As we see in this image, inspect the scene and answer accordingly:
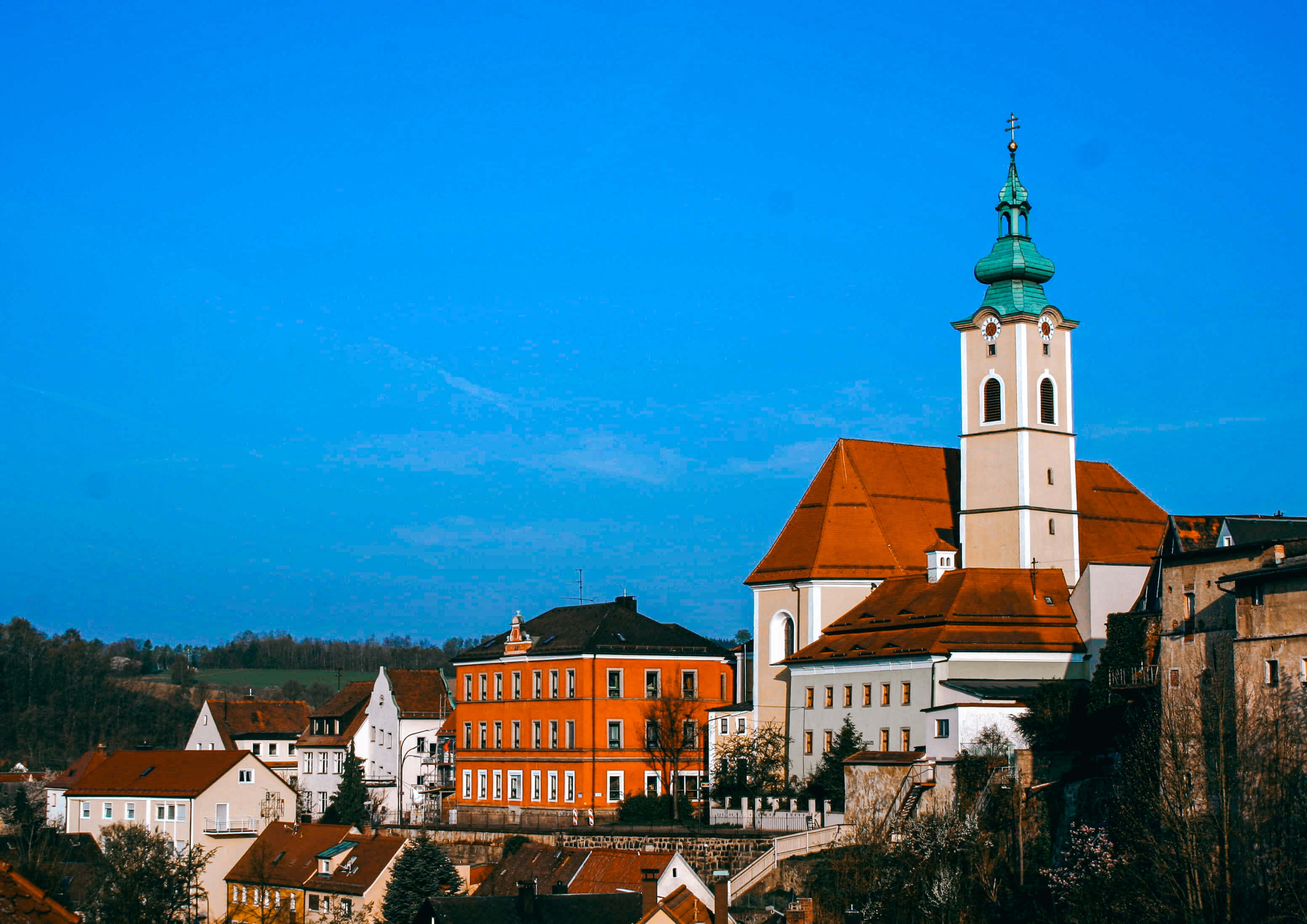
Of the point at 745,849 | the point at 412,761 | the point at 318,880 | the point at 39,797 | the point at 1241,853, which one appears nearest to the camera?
the point at 1241,853

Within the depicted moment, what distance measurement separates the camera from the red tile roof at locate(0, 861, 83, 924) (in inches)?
899

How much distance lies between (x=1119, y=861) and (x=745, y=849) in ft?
58.6

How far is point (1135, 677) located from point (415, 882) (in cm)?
2518

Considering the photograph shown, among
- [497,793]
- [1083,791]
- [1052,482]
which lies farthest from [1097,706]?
[497,793]

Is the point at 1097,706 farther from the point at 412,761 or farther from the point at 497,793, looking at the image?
Result: the point at 412,761

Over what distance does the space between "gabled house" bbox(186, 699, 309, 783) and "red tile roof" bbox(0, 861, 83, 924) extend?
78.7m

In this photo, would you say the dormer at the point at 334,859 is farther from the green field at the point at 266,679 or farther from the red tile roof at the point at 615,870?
the green field at the point at 266,679

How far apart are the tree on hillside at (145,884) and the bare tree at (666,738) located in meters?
21.1

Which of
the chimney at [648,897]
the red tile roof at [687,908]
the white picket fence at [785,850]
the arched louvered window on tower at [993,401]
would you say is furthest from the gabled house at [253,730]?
the chimney at [648,897]

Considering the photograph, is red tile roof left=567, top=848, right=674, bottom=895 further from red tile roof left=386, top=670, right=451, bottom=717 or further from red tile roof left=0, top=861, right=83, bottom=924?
red tile roof left=0, top=861, right=83, bottom=924

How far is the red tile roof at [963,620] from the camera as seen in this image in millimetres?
64562

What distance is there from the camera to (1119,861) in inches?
1775

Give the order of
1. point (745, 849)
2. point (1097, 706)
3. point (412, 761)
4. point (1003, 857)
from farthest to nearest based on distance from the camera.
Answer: point (412, 761) < point (745, 849) < point (1097, 706) < point (1003, 857)

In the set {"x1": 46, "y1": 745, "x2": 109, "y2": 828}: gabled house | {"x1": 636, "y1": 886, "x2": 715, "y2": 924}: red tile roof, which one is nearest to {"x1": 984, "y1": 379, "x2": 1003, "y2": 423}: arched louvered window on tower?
{"x1": 636, "y1": 886, "x2": 715, "y2": 924}: red tile roof
